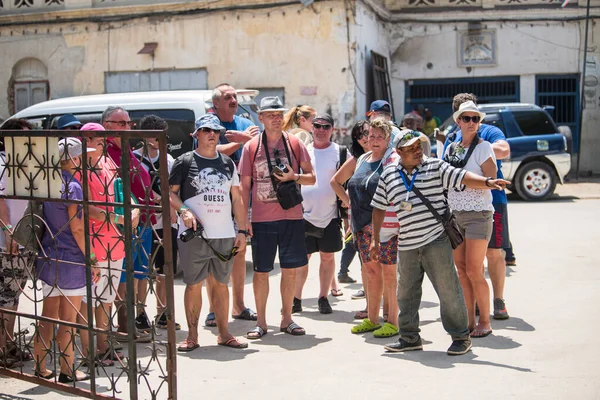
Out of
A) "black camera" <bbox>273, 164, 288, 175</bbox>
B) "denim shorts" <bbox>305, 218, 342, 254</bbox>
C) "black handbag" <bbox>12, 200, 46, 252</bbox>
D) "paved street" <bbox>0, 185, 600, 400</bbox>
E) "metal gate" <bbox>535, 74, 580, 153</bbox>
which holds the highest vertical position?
"metal gate" <bbox>535, 74, 580, 153</bbox>

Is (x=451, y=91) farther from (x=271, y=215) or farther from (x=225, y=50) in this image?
(x=271, y=215)

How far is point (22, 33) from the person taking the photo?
71.6ft

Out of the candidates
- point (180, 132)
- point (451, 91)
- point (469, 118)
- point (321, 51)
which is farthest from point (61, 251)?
point (451, 91)

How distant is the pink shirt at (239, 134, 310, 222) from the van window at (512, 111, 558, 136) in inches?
430

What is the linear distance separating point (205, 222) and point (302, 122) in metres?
2.42

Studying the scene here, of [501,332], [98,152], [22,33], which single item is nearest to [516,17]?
[22,33]

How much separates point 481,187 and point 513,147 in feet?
36.4

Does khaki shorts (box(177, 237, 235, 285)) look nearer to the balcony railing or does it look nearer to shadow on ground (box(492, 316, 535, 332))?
shadow on ground (box(492, 316, 535, 332))

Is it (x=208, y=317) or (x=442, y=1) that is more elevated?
(x=442, y=1)

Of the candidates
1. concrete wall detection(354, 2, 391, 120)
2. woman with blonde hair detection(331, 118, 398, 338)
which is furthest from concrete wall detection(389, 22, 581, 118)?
woman with blonde hair detection(331, 118, 398, 338)

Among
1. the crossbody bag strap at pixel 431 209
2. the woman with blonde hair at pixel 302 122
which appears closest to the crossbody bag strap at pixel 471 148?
the crossbody bag strap at pixel 431 209

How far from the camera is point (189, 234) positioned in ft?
22.2

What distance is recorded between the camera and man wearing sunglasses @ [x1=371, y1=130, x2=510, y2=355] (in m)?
6.50

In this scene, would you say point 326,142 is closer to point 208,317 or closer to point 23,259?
point 208,317
